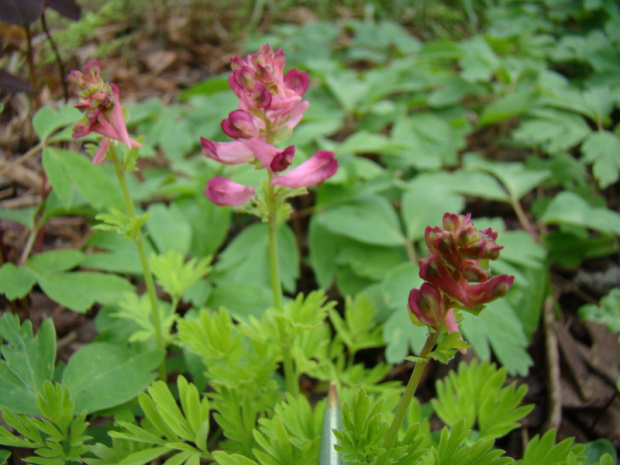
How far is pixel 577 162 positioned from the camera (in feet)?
8.69

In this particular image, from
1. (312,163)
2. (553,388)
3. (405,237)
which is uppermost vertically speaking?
(312,163)

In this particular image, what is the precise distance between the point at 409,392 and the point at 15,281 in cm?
139

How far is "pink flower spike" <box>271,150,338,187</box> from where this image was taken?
1.12 metres

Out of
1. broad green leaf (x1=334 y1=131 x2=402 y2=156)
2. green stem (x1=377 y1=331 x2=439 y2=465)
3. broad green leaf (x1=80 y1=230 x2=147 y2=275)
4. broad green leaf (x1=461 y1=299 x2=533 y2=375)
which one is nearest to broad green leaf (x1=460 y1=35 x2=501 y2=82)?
broad green leaf (x1=334 y1=131 x2=402 y2=156)

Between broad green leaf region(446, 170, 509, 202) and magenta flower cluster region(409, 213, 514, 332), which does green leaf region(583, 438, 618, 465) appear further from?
broad green leaf region(446, 170, 509, 202)

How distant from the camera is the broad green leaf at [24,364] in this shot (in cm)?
118

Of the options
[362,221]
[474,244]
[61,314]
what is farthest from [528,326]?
[61,314]

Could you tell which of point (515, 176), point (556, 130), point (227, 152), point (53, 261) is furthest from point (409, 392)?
point (556, 130)

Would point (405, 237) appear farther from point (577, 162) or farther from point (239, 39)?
point (239, 39)

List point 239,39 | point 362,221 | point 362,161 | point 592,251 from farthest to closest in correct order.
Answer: point 239,39 < point 362,161 < point 592,251 < point 362,221

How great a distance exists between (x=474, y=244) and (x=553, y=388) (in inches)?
51.9

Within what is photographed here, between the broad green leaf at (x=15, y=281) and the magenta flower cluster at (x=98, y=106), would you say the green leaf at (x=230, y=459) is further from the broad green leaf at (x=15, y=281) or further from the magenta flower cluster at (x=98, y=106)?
the broad green leaf at (x=15, y=281)

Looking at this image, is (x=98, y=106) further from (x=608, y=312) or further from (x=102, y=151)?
(x=608, y=312)

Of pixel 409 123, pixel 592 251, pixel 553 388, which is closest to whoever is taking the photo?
pixel 553 388
